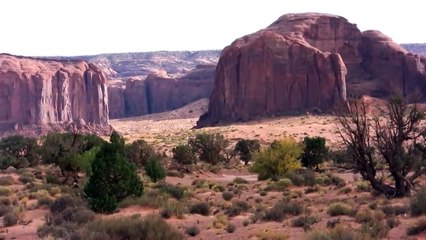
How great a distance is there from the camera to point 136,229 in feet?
52.6

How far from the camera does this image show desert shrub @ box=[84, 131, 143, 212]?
77.5 feet

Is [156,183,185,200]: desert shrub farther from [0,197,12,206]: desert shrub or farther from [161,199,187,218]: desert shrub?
[0,197,12,206]: desert shrub

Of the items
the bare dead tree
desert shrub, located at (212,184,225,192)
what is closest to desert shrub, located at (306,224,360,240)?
the bare dead tree

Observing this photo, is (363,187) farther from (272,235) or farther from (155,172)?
(272,235)

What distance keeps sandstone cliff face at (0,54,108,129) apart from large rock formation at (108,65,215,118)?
39.1 m

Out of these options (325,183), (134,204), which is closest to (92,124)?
(325,183)

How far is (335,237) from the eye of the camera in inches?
521

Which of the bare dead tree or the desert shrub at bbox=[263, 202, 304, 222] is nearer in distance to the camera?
the desert shrub at bbox=[263, 202, 304, 222]

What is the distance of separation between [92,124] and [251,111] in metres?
36.0

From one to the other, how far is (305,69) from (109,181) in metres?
71.9

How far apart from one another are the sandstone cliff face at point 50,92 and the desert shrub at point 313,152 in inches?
2797

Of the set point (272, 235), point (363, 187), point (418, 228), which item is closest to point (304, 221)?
point (272, 235)

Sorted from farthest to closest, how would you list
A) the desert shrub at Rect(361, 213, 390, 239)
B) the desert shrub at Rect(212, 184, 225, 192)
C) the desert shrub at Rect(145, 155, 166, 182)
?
the desert shrub at Rect(145, 155, 166, 182) < the desert shrub at Rect(212, 184, 225, 192) < the desert shrub at Rect(361, 213, 390, 239)

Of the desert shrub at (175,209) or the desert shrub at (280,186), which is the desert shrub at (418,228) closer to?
the desert shrub at (175,209)
